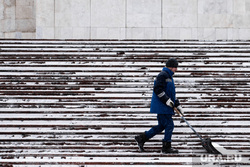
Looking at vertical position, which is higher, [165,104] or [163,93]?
[163,93]

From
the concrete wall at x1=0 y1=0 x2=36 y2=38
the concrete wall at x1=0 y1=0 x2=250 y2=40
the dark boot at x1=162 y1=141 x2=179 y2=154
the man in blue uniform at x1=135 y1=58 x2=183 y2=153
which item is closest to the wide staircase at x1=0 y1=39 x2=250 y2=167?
the dark boot at x1=162 y1=141 x2=179 y2=154

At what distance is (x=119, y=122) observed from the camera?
640 cm

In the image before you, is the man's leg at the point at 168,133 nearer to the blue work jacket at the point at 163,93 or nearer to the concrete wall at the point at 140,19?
the blue work jacket at the point at 163,93

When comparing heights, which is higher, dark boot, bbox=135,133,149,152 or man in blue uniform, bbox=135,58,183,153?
man in blue uniform, bbox=135,58,183,153

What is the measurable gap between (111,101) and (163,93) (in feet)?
7.23

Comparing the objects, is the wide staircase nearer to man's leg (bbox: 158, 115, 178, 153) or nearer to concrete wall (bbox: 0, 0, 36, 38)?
man's leg (bbox: 158, 115, 178, 153)

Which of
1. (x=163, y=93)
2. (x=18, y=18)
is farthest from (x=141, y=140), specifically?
(x=18, y=18)

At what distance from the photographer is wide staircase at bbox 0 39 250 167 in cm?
531

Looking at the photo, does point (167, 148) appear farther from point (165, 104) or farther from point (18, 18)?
point (18, 18)

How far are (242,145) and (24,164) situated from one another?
353 cm

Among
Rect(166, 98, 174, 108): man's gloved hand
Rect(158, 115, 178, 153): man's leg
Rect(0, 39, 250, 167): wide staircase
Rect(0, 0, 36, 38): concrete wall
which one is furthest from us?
Rect(0, 0, 36, 38): concrete wall

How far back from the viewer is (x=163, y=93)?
16.6 feet

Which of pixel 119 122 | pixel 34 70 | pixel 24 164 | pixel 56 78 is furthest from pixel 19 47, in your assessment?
pixel 24 164

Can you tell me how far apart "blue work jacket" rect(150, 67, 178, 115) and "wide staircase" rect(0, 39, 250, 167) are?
2.37 feet
